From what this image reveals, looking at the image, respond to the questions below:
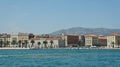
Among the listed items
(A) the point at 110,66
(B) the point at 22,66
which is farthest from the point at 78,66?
(B) the point at 22,66

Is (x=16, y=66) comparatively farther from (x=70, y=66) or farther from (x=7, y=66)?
(x=70, y=66)

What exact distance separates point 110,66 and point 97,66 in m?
1.84

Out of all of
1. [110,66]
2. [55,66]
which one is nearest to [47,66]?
[55,66]

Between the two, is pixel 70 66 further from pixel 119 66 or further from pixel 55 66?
pixel 119 66

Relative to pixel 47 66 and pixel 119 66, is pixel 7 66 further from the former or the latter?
pixel 119 66

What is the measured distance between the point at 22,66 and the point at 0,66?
3077 millimetres

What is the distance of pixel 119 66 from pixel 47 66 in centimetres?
1002

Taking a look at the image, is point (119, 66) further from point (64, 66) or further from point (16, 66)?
point (16, 66)

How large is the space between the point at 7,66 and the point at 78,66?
393 inches

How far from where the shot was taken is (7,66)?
57.0 meters

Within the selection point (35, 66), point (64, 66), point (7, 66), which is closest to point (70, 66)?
point (64, 66)

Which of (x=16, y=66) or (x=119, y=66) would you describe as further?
(x=16, y=66)

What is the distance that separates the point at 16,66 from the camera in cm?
5800

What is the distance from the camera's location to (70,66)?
182 feet
